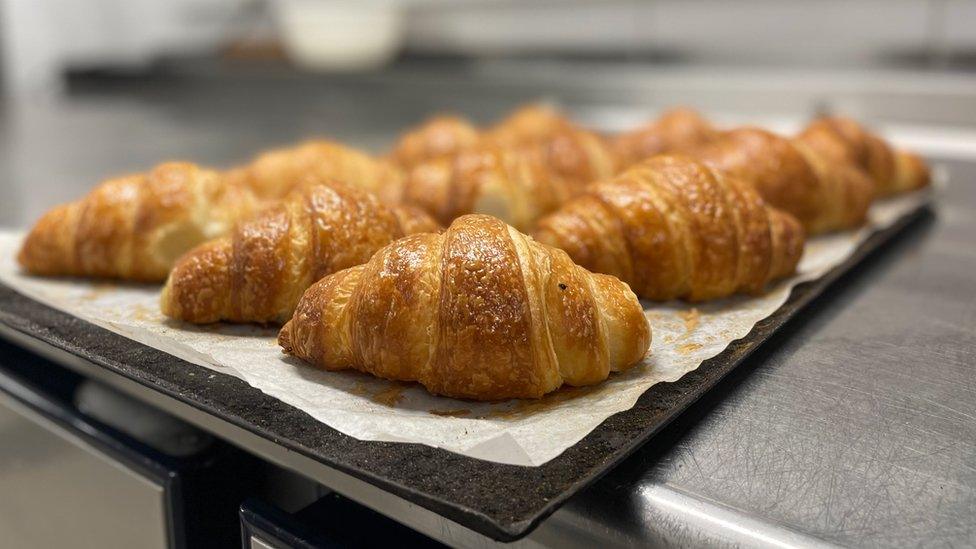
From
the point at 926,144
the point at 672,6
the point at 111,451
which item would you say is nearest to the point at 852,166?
the point at 926,144

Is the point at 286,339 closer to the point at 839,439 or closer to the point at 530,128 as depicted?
the point at 839,439

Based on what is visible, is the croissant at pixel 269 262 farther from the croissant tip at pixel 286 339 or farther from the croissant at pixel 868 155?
the croissant at pixel 868 155

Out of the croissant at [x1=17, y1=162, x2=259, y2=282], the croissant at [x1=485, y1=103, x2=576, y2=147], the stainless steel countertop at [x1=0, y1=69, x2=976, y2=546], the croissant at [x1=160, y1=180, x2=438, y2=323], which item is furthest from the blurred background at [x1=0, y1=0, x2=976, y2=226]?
the stainless steel countertop at [x1=0, y1=69, x2=976, y2=546]

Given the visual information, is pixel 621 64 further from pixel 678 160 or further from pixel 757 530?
pixel 757 530

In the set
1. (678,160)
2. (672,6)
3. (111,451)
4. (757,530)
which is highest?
(672,6)

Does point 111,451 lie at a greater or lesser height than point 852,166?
lesser

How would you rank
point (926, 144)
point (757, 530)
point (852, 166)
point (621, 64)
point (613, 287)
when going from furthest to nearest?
1. point (621, 64)
2. point (926, 144)
3. point (852, 166)
4. point (613, 287)
5. point (757, 530)

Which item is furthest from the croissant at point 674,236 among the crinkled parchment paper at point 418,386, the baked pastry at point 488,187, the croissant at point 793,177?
the croissant at point 793,177
